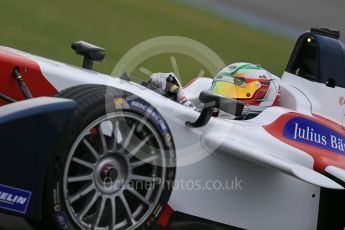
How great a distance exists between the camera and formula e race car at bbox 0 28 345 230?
4043 millimetres

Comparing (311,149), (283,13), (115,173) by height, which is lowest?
A: (115,173)

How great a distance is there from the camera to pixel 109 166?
4.34 meters

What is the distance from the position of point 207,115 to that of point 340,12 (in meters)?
10.0

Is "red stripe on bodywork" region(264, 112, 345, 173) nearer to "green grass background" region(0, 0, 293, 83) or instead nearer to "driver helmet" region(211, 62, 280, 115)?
"driver helmet" region(211, 62, 280, 115)

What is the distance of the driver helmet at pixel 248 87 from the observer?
6266 mm

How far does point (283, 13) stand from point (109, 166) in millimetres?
10428

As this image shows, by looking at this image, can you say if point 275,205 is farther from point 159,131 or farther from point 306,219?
point 159,131

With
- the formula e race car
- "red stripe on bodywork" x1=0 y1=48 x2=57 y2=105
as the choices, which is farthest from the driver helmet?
"red stripe on bodywork" x1=0 y1=48 x2=57 y2=105

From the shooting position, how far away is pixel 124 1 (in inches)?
533

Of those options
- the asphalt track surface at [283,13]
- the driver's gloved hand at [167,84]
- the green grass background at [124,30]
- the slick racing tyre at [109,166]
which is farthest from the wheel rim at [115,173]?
the asphalt track surface at [283,13]

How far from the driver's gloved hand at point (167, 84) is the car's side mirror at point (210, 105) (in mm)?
688

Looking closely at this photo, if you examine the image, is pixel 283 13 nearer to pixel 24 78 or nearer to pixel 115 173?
pixel 24 78

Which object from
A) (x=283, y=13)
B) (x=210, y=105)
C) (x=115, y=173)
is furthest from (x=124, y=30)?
(x=115, y=173)

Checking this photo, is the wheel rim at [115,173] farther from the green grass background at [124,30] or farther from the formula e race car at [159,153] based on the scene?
the green grass background at [124,30]
